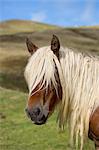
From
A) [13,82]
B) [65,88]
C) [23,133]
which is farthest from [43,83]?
[13,82]

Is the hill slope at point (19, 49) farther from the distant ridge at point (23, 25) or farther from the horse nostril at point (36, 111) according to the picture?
the distant ridge at point (23, 25)

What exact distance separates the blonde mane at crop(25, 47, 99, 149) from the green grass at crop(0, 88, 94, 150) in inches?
167

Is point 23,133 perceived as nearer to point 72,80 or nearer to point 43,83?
point 72,80

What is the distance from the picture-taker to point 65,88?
6.32m

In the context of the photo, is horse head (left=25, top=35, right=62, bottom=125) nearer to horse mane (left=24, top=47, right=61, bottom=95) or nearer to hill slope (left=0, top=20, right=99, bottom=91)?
horse mane (left=24, top=47, right=61, bottom=95)

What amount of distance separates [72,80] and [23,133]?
304 inches

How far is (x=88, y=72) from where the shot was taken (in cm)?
641

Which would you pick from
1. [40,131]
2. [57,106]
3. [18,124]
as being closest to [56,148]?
[40,131]

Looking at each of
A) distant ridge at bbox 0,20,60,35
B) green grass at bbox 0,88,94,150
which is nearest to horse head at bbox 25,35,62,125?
green grass at bbox 0,88,94,150

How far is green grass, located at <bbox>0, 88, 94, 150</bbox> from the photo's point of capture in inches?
482

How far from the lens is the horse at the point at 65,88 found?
6.15 m

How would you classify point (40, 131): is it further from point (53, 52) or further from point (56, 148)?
point (53, 52)

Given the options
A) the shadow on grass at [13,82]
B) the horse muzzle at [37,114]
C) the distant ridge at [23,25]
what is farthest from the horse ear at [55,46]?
the distant ridge at [23,25]

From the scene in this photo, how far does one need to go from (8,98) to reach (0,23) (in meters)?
54.3
